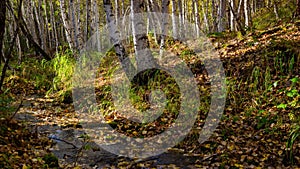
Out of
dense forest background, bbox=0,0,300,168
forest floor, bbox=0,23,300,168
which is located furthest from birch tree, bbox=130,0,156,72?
forest floor, bbox=0,23,300,168

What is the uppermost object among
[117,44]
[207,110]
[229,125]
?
[117,44]

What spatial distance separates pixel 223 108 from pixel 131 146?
1943 millimetres

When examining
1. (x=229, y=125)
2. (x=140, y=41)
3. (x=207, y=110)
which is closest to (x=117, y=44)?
(x=140, y=41)

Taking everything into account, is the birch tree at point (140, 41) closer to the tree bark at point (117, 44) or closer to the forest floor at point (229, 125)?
the tree bark at point (117, 44)

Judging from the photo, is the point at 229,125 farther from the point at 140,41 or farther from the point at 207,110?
the point at 140,41

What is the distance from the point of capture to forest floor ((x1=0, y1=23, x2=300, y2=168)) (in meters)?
4.24

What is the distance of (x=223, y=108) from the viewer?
5727mm

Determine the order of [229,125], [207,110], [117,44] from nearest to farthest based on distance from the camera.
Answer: [229,125] → [207,110] → [117,44]

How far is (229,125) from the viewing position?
523cm

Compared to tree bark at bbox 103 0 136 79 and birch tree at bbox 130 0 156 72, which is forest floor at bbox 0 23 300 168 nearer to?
tree bark at bbox 103 0 136 79

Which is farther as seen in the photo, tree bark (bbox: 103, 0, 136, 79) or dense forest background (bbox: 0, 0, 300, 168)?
tree bark (bbox: 103, 0, 136, 79)

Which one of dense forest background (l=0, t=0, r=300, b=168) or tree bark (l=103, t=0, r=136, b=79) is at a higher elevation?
tree bark (l=103, t=0, r=136, b=79)

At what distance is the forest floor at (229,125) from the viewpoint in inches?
167

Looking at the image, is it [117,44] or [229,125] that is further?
[117,44]
